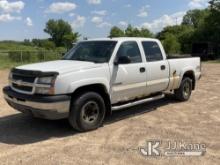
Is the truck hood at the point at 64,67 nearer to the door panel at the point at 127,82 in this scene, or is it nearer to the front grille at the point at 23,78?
the front grille at the point at 23,78

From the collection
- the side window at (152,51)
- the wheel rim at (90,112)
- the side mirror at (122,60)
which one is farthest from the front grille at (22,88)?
the side window at (152,51)

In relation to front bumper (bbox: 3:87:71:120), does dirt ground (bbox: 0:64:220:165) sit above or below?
below

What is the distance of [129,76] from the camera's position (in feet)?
23.6

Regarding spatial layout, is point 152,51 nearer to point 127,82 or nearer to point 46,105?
point 127,82

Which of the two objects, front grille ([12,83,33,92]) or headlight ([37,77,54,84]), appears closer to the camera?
headlight ([37,77,54,84])

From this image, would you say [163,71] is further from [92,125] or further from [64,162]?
[64,162]

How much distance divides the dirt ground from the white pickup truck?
40 centimetres

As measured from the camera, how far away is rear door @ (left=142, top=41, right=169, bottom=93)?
7.81 meters

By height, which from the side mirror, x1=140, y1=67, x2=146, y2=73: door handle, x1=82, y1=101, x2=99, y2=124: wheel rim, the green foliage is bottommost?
x1=82, y1=101, x2=99, y2=124: wheel rim

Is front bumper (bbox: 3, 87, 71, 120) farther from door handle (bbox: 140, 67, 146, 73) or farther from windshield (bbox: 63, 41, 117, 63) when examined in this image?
door handle (bbox: 140, 67, 146, 73)

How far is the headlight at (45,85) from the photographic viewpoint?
19.2 ft

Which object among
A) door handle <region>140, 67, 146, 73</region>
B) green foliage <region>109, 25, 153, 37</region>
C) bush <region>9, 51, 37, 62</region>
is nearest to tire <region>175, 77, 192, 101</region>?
door handle <region>140, 67, 146, 73</region>

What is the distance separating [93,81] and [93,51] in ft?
3.65

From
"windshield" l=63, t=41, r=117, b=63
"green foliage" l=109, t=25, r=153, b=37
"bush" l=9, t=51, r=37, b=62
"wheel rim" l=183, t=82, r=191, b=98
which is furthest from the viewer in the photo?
"green foliage" l=109, t=25, r=153, b=37
